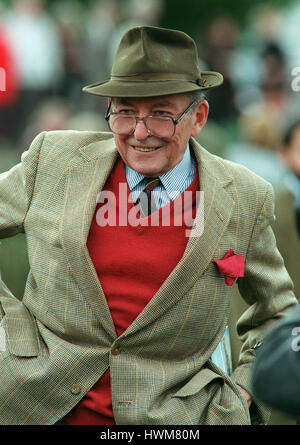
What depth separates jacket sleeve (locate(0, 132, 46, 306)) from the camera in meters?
3.57

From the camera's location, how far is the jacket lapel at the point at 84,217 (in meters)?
3.42

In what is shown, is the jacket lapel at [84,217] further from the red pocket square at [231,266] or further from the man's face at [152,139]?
the red pocket square at [231,266]

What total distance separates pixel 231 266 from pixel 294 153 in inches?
75.8

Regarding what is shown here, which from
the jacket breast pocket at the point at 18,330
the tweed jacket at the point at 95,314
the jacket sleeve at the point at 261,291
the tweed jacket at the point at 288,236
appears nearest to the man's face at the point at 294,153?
the tweed jacket at the point at 288,236

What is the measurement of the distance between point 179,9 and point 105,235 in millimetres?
14082

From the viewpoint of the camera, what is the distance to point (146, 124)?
3.50 metres

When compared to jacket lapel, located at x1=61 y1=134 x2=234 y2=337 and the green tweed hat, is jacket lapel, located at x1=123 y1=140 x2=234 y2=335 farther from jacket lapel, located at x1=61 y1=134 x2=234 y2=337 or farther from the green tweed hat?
the green tweed hat

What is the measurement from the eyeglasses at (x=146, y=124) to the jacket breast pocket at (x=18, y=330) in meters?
0.82

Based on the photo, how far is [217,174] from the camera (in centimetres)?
370

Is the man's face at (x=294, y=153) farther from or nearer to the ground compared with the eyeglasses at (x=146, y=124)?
nearer to the ground

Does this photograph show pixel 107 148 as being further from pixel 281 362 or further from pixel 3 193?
pixel 281 362

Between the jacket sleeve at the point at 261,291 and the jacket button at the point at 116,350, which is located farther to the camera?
the jacket sleeve at the point at 261,291

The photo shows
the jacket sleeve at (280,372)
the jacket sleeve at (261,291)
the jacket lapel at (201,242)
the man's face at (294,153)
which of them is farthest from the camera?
the man's face at (294,153)
